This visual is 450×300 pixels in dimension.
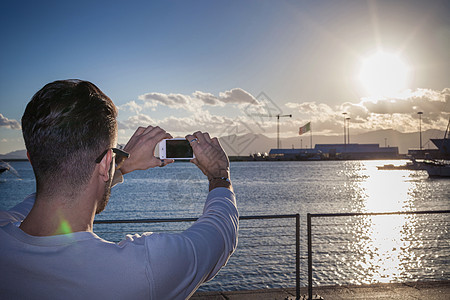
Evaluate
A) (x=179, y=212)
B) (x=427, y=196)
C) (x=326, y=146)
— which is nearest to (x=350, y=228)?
Result: (x=179, y=212)

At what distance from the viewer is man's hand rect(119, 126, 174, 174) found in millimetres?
1292

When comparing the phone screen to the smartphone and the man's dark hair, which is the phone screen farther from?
the man's dark hair

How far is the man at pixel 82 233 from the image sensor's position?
0.86 m

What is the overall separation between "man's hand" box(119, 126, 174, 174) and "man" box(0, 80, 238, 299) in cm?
19

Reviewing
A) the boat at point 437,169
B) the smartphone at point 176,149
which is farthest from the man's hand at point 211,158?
the boat at point 437,169

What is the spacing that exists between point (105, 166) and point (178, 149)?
19.5 inches

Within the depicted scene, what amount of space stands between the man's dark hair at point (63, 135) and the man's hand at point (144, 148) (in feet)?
1.02

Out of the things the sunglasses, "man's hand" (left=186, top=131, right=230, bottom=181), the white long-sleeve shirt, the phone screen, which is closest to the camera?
the white long-sleeve shirt

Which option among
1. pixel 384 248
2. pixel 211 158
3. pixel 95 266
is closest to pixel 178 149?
pixel 211 158

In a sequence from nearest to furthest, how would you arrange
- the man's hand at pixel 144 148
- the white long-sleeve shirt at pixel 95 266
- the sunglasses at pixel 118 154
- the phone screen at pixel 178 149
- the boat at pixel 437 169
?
the white long-sleeve shirt at pixel 95 266, the sunglasses at pixel 118 154, the man's hand at pixel 144 148, the phone screen at pixel 178 149, the boat at pixel 437 169

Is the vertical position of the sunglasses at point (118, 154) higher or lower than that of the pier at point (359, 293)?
higher

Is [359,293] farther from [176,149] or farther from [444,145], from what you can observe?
[444,145]

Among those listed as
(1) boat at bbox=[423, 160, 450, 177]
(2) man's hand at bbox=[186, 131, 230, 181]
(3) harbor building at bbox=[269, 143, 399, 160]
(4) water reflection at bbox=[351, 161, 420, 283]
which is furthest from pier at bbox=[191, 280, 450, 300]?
(3) harbor building at bbox=[269, 143, 399, 160]

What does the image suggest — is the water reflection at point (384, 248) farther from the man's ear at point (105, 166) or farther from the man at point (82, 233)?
the man's ear at point (105, 166)
